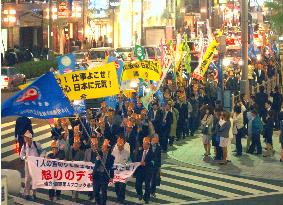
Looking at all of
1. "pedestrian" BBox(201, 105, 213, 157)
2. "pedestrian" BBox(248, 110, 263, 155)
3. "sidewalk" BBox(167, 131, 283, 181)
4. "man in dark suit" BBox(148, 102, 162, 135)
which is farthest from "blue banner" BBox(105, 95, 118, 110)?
"pedestrian" BBox(248, 110, 263, 155)

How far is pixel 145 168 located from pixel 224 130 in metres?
4.50

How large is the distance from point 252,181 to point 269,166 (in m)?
1.69

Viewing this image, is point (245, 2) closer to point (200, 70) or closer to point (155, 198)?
point (200, 70)

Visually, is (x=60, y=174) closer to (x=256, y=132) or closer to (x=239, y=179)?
(x=239, y=179)

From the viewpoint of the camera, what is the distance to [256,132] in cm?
2128

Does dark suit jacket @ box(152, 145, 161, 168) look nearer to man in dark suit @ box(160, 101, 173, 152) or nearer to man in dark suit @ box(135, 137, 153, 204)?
man in dark suit @ box(135, 137, 153, 204)

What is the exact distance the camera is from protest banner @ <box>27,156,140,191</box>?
15.8 meters

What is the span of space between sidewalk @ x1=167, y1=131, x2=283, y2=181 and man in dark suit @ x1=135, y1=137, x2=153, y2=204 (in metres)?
3.76

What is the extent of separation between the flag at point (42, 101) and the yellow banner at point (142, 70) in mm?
9093

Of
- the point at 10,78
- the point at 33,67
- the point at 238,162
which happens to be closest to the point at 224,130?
the point at 238,162

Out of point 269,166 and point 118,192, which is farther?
point 269,166

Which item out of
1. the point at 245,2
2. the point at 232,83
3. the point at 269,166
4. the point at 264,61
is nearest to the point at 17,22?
the point at 264,61

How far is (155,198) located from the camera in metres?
16.7

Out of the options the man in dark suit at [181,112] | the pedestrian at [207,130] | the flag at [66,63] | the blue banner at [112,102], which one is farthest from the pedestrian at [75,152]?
the man in dark suit at [181,112]
